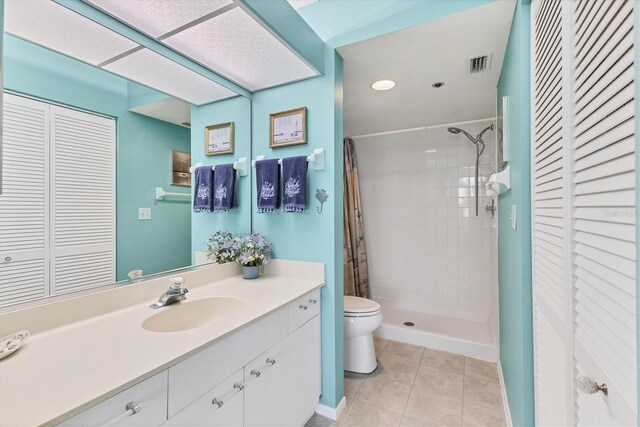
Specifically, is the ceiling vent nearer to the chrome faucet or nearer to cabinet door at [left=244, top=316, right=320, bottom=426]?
cabinet door at [left=244, top=316, right=320, bottom=426]

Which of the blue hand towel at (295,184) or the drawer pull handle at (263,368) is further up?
the blue hand towel at (295,184)

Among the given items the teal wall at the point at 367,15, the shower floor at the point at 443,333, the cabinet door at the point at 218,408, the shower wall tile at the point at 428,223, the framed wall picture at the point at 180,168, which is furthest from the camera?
the shower wall tile at the point at 428,223

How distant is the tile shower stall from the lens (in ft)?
9.37

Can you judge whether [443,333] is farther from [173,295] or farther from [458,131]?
[173,295]

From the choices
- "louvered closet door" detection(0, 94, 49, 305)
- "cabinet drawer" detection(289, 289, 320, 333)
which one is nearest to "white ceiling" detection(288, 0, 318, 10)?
"louvered closet door" detection(0, 94, 49, 305)

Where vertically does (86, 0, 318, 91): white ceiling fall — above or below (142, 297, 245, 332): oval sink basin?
above

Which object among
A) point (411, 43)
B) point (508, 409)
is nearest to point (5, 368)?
point (411, 43)

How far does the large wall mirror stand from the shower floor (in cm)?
207

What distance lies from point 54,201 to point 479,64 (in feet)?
7.60

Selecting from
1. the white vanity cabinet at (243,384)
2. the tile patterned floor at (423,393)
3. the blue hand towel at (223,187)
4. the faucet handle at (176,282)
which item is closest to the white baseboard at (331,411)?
the tile patterned floor at (423,393)

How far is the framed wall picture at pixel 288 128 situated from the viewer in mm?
1732

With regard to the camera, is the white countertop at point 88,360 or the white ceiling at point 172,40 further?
the white ceiling at point 172,40

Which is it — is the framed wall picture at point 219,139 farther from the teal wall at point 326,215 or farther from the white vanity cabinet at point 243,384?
the white vanity cabinet at point 243,384

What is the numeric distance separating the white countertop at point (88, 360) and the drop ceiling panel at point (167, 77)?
1.11m
